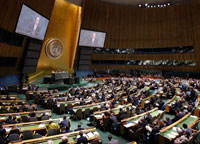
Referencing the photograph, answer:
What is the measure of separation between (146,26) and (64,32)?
15668 millimetres

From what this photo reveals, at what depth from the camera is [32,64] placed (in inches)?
695

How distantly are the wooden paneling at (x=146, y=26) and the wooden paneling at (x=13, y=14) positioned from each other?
29.1 ft

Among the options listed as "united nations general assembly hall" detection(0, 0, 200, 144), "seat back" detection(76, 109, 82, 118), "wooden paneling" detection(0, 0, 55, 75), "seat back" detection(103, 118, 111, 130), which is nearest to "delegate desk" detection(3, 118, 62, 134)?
"united nations general assembly hall" detection(0, 0, 200, 144)

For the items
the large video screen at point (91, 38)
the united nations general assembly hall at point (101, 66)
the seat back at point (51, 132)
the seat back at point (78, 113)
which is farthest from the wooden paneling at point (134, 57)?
the seat back at point (51, 132)

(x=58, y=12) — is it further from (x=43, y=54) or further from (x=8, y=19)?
(x=8, y=19)

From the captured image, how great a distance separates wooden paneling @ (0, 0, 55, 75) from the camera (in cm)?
1122

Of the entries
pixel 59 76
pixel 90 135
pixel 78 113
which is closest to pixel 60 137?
pixel 90 135

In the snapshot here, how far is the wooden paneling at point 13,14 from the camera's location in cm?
1122

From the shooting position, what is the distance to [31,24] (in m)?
14.1

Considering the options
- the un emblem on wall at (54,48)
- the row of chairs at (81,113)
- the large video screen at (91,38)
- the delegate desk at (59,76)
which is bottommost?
the row of chairs at (81,113)

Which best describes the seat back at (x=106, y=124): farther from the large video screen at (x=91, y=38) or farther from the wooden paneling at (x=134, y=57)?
the wooden paneling at (x=134, y=57)

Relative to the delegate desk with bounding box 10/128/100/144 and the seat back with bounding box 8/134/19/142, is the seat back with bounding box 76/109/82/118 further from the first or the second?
the seat back with bounding box 8/134/19/142

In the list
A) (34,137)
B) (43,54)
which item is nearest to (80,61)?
(43,54)

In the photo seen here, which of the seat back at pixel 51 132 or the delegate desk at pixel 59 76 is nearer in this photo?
the seat back at pixel 51 132
